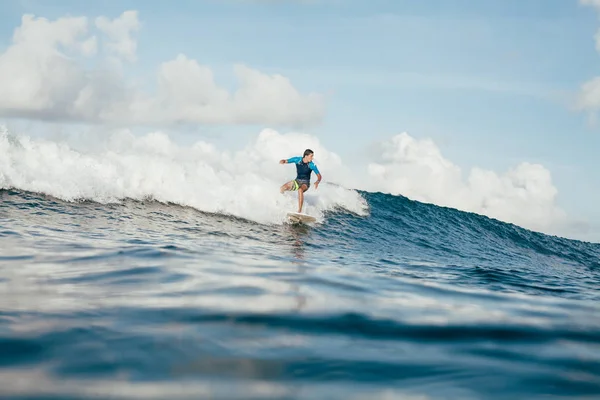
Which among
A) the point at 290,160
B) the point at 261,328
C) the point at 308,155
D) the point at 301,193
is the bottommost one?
the point at 261,328

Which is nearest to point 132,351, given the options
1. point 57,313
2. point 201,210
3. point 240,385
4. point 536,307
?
point 240,385

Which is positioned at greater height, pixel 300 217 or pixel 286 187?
pixel 286 187

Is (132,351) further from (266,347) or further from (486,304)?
(486,304)

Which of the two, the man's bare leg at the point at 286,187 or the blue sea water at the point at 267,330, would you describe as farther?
the man's bare leg at the point at 286,187

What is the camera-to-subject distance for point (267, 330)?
112 inches

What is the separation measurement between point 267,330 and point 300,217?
36.8 ft

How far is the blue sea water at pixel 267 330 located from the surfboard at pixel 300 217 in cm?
697

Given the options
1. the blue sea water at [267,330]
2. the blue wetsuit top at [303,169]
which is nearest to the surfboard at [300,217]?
the blue wetsuit top at [303,169]

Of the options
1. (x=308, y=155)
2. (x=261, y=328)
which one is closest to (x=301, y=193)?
(x=308, y=155)

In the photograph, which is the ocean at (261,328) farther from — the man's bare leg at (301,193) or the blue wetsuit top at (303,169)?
the man's bare leg at (301,193)

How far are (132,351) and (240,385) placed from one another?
2.21ft

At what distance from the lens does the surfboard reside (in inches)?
552

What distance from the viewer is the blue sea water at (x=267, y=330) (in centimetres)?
202

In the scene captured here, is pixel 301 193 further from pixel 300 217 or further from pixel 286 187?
pixel 300 217
